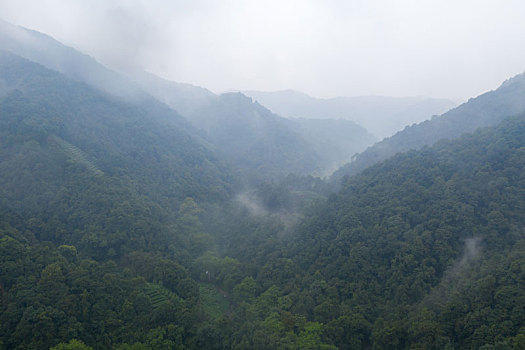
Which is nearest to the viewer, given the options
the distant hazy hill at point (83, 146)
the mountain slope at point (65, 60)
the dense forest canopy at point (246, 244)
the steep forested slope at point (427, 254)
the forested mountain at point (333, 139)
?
the steep forested slope at point (427, 254)

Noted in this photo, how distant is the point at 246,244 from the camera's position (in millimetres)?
43375

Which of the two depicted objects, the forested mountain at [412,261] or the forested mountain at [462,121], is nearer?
the forested mountain at [412,261]

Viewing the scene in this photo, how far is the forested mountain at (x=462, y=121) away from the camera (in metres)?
56.6

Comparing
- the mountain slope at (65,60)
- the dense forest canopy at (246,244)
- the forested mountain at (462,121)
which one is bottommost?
the dense forest canopy at (246,244)

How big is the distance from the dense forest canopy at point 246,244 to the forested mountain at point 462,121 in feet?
1.38

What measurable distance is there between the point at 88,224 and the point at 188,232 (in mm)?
11956

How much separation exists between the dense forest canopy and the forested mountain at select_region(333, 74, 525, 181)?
0.42m

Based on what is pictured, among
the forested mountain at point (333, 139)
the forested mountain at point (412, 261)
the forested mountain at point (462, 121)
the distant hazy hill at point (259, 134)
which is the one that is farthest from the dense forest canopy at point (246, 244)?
the forested mountain at point (333, 139)

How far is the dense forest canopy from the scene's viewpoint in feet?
78.6

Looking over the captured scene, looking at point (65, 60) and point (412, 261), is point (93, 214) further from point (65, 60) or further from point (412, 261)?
point (65, 60)

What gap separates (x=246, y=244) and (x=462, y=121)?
4454 centimetres

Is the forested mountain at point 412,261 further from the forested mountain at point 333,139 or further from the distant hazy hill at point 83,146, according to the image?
the forested mountain at point 333,139

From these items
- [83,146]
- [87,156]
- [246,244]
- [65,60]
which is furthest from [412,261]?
[65,60]

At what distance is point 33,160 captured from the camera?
42.4 meters
